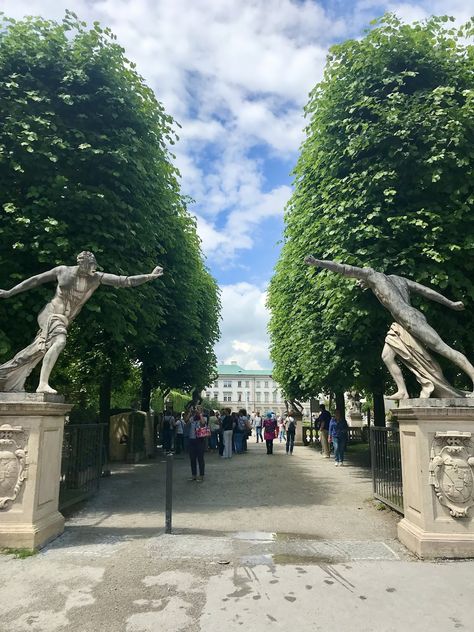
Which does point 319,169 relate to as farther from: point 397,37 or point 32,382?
point 32,382

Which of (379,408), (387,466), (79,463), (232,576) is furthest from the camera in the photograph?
(379,408)

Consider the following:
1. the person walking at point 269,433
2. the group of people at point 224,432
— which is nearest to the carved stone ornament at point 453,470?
the group of people at point 224,432

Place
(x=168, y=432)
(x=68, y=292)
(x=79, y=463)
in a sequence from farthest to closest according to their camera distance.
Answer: (x=168, y=432)
(x=79, y=463)
(x=68, y=292)

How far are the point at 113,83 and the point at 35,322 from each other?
5623 millimetres

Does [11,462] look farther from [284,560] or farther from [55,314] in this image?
[284,560]

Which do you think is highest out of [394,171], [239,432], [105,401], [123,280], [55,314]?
[394,171]

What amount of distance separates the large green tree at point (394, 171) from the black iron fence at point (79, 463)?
5824 millimetres

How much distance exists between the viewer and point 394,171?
10.2 m

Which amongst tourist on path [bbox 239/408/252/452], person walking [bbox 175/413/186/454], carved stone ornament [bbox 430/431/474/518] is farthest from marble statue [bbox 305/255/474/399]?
tourist on path [bbox 239/408/252/452]

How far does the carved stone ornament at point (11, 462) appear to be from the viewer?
6586 millimetres

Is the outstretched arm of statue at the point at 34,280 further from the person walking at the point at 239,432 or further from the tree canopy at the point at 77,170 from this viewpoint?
the person walking at the point at 239,432

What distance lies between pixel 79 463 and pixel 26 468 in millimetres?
3311

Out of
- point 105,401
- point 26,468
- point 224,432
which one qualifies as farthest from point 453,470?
point 224,432

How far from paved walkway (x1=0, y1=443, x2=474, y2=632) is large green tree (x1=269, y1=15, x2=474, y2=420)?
14.2 feet
